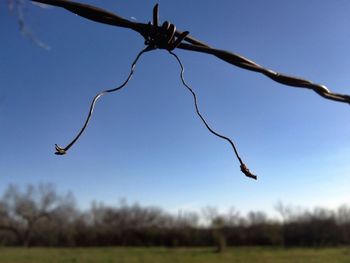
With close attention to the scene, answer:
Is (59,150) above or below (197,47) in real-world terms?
below

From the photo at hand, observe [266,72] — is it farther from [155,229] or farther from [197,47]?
[155,229]

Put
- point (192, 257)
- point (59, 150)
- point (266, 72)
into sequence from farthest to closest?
1. point (192, 257)
2. point (266, 72)
3. point (59, 150)

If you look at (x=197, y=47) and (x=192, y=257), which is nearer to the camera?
(x=197, y=47)

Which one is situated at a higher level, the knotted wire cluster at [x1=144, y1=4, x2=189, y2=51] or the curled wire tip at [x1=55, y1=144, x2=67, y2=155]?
the knotted wire cluster at [x1=144, y1=4, x2=189, y2=51]

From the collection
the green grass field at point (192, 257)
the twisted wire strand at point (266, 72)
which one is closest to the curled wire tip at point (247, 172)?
the twisted wire strand at point (266, 72)

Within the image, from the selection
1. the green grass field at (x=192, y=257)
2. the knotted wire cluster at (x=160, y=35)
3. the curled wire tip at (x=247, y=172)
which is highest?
the knotted wire cluster at (x=160, y=35)

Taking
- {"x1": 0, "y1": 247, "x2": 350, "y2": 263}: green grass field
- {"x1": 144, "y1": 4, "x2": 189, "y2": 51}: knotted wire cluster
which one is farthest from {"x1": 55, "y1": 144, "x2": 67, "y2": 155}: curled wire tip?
{"x1": 0, "y1": 247, "x2": 350, "y2": 263}: green grass field

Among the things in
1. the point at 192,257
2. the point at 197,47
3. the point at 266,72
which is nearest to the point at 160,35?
the point at 197,47

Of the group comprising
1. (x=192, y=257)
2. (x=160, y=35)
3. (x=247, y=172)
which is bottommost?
(x=192, y=257)

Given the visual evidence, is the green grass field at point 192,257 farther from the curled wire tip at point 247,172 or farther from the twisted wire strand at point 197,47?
the curled wire tip at point 247,172

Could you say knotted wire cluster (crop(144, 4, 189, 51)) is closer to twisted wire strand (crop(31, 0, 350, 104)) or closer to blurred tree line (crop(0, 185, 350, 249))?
twisted wire strand (crop(31, 0, 350, 104))

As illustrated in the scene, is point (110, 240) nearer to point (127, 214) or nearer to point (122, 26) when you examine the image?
point (127, 214)
